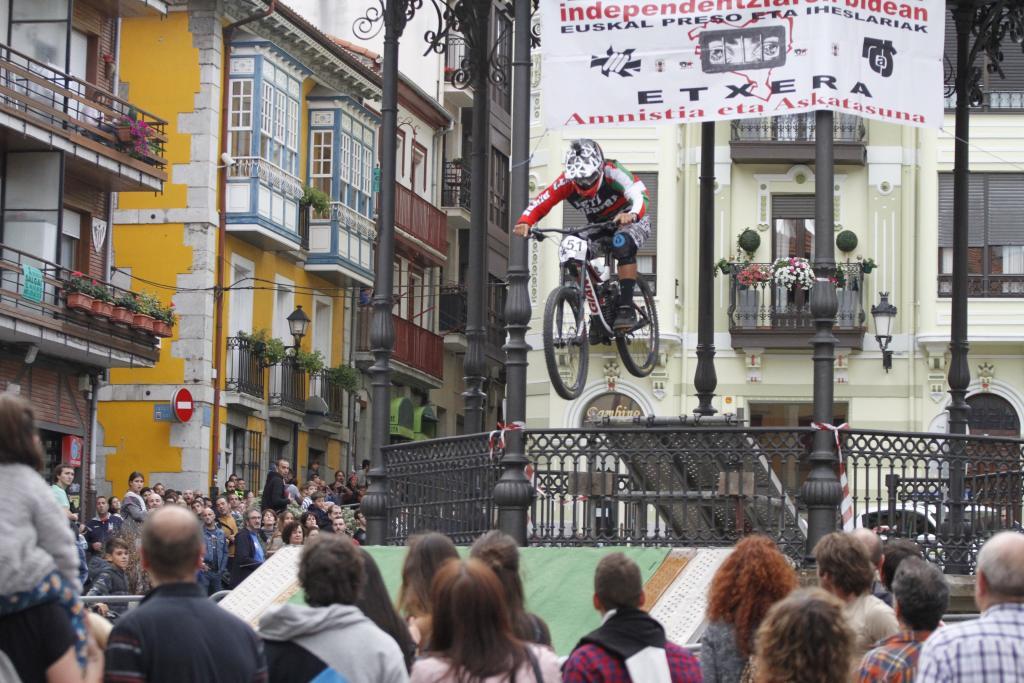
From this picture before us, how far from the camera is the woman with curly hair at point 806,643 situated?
948 cm

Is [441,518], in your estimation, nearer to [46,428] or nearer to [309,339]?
[46,428]

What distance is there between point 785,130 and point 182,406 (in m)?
14.6

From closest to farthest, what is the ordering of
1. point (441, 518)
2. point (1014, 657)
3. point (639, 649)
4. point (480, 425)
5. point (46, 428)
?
point (1014, 657) < point (639, 649) < point (441, 518) < point (480, 425) < point (46, 428)

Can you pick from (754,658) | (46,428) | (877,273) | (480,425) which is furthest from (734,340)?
(754,658)

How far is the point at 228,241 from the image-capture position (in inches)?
1966

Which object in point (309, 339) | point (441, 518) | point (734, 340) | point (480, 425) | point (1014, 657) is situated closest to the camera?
point (1014, 657)

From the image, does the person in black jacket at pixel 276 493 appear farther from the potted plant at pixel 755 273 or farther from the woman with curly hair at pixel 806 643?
the woman with curly hair at pixel 806 643

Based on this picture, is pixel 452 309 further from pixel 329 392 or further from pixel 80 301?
pixel 80 301

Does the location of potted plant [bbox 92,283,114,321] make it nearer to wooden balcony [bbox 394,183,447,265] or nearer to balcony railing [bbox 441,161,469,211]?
wooden balcony [bbox 394,183,447,265]

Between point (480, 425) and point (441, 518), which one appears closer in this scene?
point (441, 518)

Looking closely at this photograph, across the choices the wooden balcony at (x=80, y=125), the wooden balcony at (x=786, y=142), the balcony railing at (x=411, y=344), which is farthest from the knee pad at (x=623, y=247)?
the balcony railing at (x=411, y=344)

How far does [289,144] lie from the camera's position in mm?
53062

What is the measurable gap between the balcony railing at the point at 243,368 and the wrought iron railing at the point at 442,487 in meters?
27.0

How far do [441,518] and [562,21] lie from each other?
4.92m
